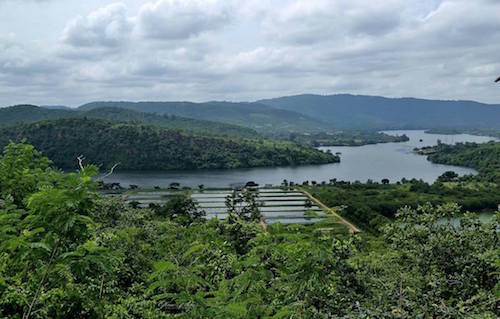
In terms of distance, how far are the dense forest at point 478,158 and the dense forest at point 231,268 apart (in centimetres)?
7845

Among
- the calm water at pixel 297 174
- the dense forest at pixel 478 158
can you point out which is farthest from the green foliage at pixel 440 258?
the dense forest at pixel 478 158

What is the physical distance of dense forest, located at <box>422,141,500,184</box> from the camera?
3367 inches

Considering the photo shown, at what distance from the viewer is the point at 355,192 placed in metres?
68.8

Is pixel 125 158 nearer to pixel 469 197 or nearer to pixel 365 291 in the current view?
pixel 469 197

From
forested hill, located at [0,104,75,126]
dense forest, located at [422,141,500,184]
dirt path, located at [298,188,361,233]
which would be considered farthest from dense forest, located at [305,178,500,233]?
forested hill, located at [0,104,75,126]

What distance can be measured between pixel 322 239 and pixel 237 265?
1443 mm

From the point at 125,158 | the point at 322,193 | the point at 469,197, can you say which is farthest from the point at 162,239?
the point at 125,158

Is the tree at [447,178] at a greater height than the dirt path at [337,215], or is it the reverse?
the tree at [447,178]

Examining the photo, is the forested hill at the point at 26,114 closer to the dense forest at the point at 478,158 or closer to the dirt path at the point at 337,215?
the dirt path at the point at 337,215

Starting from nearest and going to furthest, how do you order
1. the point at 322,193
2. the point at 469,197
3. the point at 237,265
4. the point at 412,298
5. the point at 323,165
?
the point at 237,265 < the point at 412,298 < the point at 469,197 < the point at 322,193 < the point at 323,165

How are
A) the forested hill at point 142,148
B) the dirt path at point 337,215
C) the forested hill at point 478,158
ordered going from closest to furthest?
the dirt path at point 337,215 < the forested hill at point 478,158 < the forested hill at point 142,148

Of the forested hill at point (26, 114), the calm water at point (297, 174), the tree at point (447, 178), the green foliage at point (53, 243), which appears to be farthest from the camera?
the forested hill at point (26, 114)

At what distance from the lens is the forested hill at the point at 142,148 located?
108 metres

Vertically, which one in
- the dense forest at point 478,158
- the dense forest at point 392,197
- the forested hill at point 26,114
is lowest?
the dense forest at point 392,197
